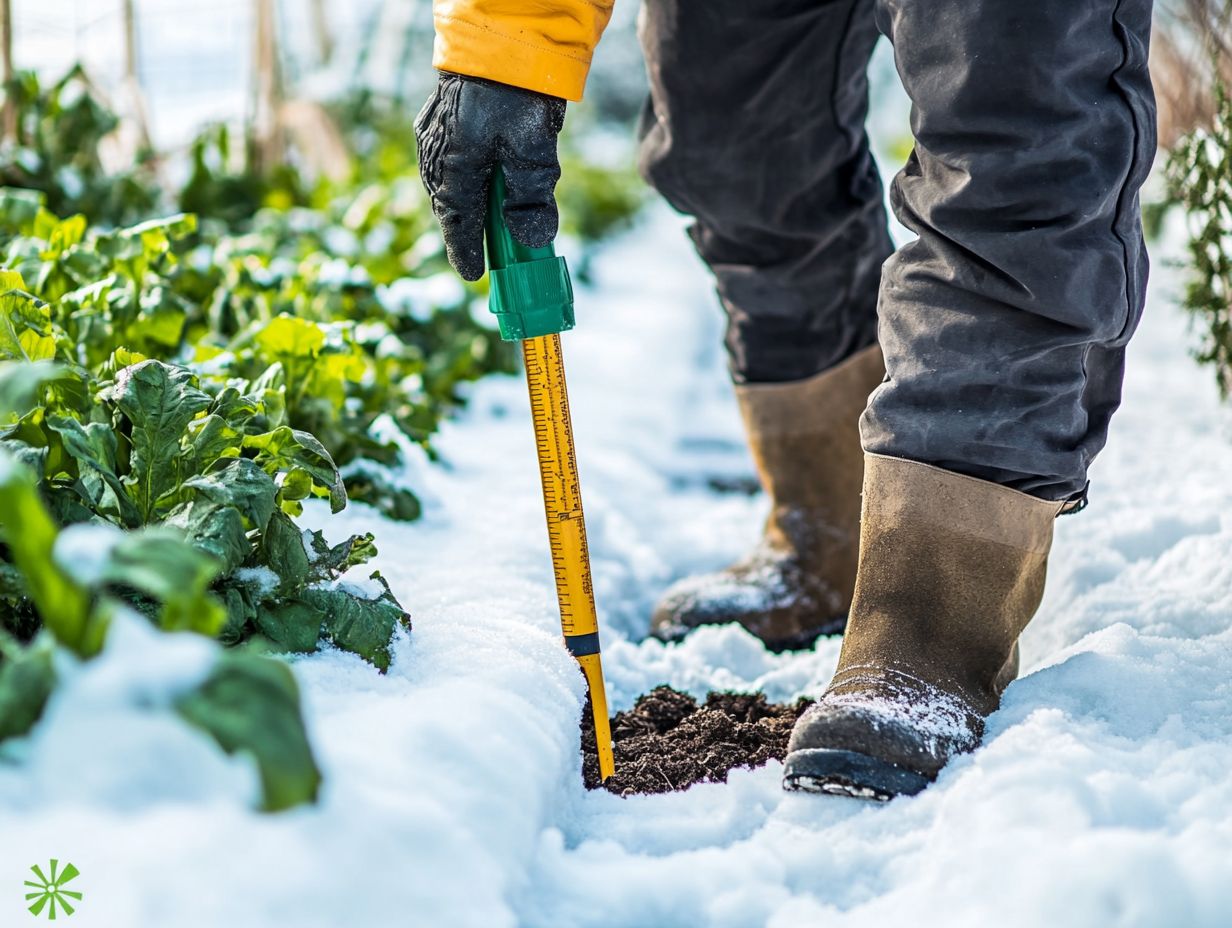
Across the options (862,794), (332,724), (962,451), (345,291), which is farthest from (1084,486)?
(345,291)

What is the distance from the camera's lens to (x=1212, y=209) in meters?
2.19

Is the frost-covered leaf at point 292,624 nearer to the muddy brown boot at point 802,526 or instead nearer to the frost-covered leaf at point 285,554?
the frost-covered leaf at point 285,554

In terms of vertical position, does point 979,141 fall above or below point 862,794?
above

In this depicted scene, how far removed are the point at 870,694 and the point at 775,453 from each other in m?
0.84

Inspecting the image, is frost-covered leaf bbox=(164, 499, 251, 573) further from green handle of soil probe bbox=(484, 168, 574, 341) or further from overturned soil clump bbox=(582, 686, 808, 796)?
overturned soil clump bbox=(582, 686, 808, 796)

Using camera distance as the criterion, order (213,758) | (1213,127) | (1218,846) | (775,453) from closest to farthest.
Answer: (213,758), (1218,846), (775,453), (1213,127)

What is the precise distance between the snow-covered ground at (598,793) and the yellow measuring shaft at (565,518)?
0.03 metres

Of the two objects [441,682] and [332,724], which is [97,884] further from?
[441,682]

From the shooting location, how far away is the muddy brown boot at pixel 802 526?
1922 mm

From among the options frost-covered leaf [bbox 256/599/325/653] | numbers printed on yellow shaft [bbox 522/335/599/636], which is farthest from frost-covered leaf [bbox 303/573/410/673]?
numbers printed on yellow shaft [bbox 522/335/599/636]

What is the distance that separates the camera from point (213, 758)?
0.79 metres

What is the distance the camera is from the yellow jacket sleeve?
1.28 meters

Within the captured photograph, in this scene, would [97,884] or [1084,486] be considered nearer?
[97,884]

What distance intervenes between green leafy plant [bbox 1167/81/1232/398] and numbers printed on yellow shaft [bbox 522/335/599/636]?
4.89 feet
